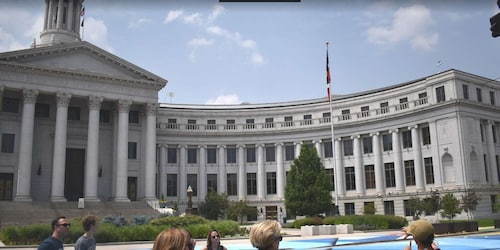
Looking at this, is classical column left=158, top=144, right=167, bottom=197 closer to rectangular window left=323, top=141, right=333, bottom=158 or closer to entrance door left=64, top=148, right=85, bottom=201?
entrance door left=64, top=148, right=85, bottom=201

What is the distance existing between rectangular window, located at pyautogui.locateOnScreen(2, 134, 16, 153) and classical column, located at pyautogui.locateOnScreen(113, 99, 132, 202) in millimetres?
11620

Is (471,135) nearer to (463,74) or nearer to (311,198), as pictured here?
(463,74)

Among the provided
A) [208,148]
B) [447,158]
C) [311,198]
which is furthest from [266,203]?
[447,158]

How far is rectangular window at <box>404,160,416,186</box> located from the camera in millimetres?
60219

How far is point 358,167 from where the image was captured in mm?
A: 64938

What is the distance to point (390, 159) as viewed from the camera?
62.6 meters

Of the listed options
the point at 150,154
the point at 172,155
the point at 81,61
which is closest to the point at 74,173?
the point at 150,154

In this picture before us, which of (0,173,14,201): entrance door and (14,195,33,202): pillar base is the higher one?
(0,173,14,201): entrance door

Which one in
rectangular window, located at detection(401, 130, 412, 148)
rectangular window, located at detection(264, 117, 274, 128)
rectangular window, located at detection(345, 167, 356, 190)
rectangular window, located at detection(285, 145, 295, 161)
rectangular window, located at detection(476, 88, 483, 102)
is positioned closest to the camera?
rectangular window, located at detection(476, 88, 483, 102)

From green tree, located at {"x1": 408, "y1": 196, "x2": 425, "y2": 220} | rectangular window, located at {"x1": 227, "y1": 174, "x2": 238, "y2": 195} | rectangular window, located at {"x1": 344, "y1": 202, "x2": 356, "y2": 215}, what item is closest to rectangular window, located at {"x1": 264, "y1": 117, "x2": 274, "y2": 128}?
rectangular window, located at {"x1": 227, "y1": 174, "x2": 238, "y2": 195}

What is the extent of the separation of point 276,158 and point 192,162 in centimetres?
1232

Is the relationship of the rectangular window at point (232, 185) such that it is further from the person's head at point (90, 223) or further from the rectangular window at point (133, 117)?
the person's head at point (90, 223)

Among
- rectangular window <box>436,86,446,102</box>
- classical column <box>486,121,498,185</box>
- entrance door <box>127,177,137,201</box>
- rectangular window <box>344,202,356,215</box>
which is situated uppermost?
rectangular window <box>436,86,446,102</box>

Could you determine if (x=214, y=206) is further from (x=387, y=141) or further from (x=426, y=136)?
(x=426, y=136)
